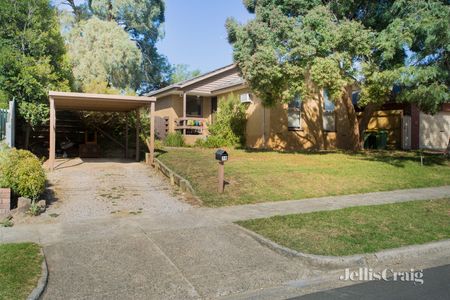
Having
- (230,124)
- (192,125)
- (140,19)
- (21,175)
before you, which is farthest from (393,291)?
(140,19)

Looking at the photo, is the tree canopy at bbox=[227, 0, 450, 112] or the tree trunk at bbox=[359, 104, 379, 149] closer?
the tree canopy at bbox=[227, 0, 450, 112]

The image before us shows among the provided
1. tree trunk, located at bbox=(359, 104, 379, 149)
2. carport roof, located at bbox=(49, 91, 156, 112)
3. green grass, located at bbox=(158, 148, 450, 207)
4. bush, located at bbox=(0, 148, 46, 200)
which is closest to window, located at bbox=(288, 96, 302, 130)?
tree trunk, located at bbox=(359, 104, 379, 149)

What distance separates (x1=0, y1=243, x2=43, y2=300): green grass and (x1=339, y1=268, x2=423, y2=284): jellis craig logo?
388 centimetres

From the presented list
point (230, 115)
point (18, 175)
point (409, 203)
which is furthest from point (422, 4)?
point (18, 175)

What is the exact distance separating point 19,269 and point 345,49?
13.2 meters

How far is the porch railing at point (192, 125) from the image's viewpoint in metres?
22.7

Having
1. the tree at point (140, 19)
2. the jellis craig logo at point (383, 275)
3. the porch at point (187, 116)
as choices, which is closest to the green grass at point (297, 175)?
A: the jellis craig logo at point (383, 275)

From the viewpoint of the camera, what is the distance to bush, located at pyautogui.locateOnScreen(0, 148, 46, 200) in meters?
8.36

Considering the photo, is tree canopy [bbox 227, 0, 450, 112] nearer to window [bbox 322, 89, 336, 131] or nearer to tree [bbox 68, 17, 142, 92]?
window [bbox 322, 89, 336, 131]

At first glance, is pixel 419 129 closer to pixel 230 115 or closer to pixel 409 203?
pixel 230 115

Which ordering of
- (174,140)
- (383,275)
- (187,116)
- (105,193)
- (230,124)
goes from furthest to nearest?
(187,116)
(174,140)
(230,124)
(105,193)
(383,275)

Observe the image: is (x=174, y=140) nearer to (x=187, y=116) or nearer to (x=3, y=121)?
(x=187, y=116)

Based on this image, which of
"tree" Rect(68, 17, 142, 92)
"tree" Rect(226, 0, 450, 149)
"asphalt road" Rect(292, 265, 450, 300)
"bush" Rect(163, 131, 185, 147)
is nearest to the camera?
"asphalt road" Rect(292, 265, 450, 300)

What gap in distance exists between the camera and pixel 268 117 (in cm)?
2012
